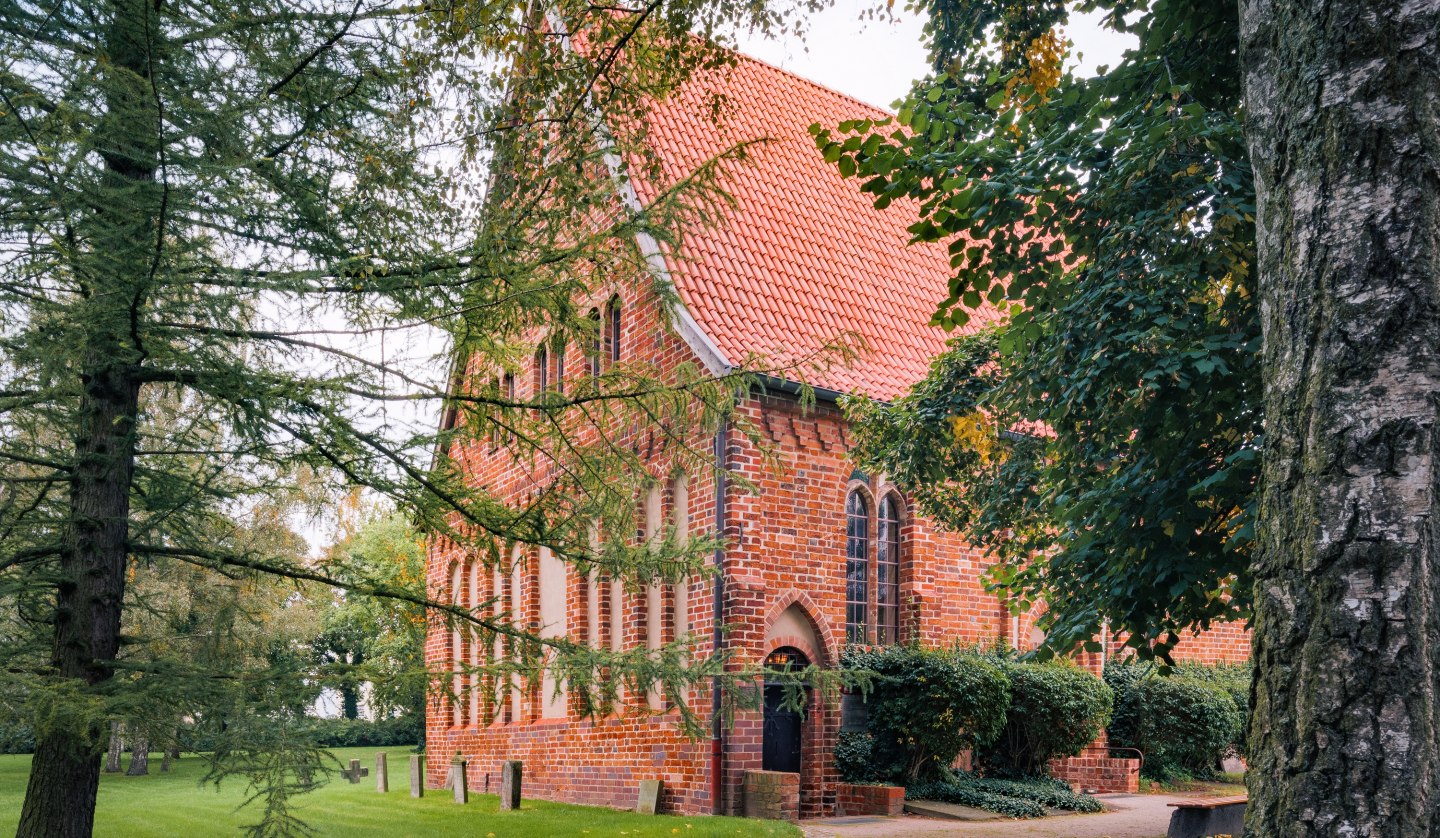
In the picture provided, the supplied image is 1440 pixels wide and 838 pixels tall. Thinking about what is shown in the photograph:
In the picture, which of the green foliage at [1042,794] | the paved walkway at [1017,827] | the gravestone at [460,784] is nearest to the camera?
the paved walkway at [1017,827]

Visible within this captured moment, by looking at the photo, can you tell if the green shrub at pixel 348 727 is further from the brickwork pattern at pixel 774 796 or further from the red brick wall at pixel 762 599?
the brickwork pattern at pixel 774 796

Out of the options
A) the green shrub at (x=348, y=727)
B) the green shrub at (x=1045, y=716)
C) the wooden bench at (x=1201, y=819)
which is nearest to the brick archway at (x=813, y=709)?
the green shrub at (x=1045, y=716)

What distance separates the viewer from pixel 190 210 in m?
6.00

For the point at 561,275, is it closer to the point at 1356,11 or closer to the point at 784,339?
the point at 1356,11

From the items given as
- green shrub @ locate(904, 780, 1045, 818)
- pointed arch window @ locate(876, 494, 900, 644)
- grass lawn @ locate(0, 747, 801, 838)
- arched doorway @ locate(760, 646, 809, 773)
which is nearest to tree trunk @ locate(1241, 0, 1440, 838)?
grass lawn @ locate(0, 747, 801, 838)

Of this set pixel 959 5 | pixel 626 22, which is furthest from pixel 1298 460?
pixel 959 5

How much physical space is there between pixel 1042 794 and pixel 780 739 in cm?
372

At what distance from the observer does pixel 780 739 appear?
622 inches

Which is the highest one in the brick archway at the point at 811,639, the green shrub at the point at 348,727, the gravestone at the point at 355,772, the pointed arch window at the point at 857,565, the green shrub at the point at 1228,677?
the pointed arch window at the point at 857,565

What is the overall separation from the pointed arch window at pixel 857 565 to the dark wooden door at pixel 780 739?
5.23ft

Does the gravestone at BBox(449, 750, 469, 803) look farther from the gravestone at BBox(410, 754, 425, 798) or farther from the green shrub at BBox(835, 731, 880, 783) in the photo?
the green shrub at BBox(835, 731, 880, 783)

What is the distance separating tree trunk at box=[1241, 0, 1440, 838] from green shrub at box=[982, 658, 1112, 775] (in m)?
14.1

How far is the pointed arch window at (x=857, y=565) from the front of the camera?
17.0 metres

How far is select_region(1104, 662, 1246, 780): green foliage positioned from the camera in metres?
19.7
